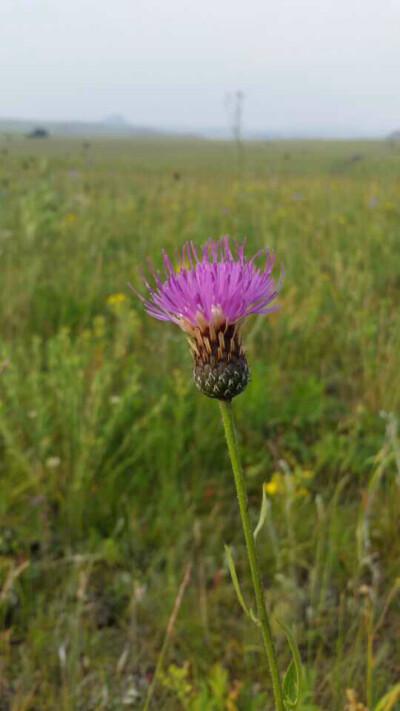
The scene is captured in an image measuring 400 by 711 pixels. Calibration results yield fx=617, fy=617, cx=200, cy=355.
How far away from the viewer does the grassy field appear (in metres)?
1.54

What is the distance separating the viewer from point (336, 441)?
2.37 meters

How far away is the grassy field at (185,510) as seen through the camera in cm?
154

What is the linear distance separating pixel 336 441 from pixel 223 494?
0.52m

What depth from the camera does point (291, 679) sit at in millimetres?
838

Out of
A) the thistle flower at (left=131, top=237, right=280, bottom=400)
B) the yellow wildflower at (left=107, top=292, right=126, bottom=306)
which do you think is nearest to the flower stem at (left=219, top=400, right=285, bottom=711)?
the thistle flower at (left=131, top=237, right=280, bottom=400)

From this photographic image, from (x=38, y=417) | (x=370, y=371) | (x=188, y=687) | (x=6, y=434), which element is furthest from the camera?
(x=370, y=371)

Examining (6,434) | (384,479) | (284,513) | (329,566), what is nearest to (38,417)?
(6,434)

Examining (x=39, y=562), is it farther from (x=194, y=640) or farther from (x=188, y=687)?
(x=188, y=687)

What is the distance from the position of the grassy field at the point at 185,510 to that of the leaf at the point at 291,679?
0.31 metres

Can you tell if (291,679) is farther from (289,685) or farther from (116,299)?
(116,299)

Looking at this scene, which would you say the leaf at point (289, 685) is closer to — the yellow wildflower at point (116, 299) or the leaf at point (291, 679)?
the leaf at point (291, 679)

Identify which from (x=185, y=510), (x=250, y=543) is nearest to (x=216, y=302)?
(x=250, y=543)

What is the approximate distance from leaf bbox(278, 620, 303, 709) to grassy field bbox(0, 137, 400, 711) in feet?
1.02

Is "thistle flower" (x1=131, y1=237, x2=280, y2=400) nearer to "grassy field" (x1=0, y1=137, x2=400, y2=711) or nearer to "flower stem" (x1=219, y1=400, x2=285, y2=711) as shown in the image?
"flower stem" (x1=219, y1=400, x2=285, y2=711)
